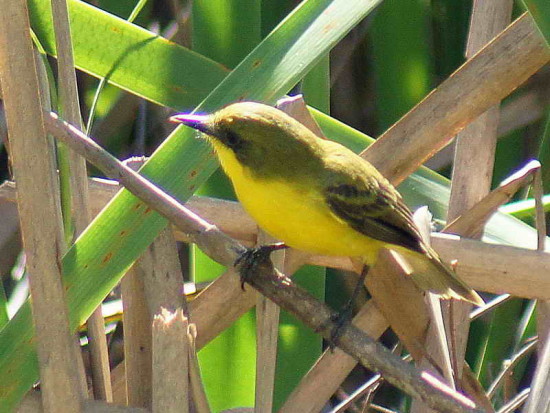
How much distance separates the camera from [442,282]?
2.38 m

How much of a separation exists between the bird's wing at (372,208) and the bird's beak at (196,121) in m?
0.43

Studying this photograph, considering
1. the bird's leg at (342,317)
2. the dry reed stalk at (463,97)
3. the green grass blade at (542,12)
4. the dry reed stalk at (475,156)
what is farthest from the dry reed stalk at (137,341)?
the green grass blade at (542,12)

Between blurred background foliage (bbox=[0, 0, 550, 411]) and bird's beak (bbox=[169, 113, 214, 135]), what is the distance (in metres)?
0.29

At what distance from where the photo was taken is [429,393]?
1763mm

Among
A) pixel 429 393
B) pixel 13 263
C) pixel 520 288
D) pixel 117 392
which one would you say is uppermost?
pixel 13 263

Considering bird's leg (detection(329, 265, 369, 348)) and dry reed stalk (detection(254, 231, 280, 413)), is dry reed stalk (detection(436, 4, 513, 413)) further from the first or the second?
dry reed stalk (detection(254, 231, 280, 413))

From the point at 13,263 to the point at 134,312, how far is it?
1258 mm

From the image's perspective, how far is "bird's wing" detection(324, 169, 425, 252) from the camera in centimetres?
246

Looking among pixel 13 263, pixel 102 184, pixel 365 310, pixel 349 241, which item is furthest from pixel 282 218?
pixel 13 263

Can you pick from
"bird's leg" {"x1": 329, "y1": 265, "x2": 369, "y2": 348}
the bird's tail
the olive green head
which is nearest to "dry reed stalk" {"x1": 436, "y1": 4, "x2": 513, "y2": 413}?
the bird's tail

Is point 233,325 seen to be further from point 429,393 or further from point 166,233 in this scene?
point 429,393

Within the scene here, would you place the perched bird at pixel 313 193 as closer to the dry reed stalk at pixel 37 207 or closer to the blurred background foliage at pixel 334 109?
the blurred background foliage at pixel 334 109

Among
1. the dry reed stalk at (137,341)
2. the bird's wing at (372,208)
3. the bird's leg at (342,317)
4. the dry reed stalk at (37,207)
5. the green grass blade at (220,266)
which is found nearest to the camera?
the dry reed stalk at (37,207)

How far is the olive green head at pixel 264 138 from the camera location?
2.31 metres
